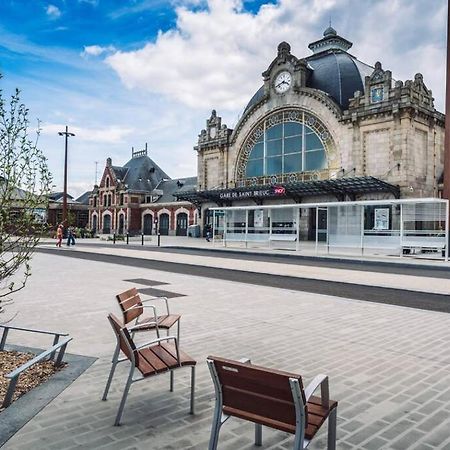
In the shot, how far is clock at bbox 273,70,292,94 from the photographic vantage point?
41.0m

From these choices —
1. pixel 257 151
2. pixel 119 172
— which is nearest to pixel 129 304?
pixel 257 151

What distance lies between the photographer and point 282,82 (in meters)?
41.5

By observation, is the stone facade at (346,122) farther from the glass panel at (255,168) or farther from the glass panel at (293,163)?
the glass panel at (293,163)

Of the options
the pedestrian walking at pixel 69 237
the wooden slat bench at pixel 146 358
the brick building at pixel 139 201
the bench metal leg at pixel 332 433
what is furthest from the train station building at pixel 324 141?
the bench metal leg at pixel 332 433

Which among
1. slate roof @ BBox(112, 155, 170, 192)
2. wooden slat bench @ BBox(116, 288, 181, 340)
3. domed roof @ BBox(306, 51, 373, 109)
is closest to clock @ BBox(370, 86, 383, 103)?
domed roof @ BBox(306, 51, 373, 109)

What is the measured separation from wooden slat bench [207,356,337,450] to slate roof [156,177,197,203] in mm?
58198

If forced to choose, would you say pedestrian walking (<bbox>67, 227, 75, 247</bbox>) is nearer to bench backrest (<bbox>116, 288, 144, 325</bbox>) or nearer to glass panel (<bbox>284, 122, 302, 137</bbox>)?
glass panel (<bbox>284, 122, 302, 137</bbox>)

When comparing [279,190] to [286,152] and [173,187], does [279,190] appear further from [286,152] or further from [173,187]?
[173,187]

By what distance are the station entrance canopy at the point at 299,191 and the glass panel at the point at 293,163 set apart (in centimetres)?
247

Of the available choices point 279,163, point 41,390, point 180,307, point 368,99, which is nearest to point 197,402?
point 41,390

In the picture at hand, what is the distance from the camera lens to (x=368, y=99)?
35.2 m

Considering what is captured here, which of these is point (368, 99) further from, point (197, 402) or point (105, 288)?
point (197, 402)

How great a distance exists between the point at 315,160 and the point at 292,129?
13.2 feet

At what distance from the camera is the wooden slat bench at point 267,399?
250cm
